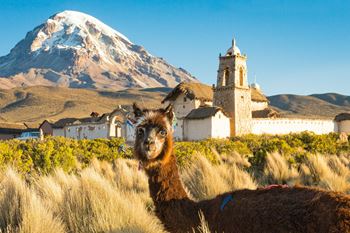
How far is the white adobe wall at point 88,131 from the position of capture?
63.5 metres

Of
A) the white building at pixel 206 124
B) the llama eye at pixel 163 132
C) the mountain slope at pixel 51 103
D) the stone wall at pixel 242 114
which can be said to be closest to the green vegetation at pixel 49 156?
the llama eye at pixel 163 132

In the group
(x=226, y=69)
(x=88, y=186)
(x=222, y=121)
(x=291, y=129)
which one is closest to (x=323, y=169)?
(x=88, y=186)

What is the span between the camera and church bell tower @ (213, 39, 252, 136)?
55.6m

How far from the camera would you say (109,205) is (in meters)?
6.54

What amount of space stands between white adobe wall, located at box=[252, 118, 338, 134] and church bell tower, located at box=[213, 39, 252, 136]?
250cm

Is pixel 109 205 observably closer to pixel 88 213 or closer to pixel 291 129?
pixel 88 213

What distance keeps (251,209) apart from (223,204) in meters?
0.44

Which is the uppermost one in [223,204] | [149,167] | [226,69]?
[226,69]

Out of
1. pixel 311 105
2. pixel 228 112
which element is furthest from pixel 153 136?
pixel 311 105

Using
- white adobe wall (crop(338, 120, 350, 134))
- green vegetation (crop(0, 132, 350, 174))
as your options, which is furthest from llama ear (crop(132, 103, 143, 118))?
white adobe wall (crop(338, 120, 350, 134))

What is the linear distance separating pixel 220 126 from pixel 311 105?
116 metres

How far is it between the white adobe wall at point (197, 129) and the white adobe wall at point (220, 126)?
0.59m

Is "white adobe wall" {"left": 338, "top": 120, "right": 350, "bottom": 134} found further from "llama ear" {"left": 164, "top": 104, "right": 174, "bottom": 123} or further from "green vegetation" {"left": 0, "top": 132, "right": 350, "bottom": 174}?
"llama ear" {"left": 164, "top": 104, "right": 174, "bottom": 123}

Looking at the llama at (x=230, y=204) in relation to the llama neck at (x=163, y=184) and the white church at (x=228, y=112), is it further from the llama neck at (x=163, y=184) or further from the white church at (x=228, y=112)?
the white church at (x=228, y=112)
